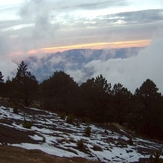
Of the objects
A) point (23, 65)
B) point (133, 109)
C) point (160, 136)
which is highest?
point (23, 65)

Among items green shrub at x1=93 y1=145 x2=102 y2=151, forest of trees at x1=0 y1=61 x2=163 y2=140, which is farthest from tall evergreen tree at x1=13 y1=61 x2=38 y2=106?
green shrub at x1=93 y1=145 x2=102 y2=151

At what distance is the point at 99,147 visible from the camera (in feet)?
65.5

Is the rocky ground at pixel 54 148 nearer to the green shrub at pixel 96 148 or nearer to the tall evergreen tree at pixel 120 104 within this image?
the green shrub at pixel 96 148

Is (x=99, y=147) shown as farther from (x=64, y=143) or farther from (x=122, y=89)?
(x=122, y=89)

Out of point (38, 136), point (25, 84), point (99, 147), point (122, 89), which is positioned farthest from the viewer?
point (122, 89)

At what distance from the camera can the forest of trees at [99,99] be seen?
1623 inches

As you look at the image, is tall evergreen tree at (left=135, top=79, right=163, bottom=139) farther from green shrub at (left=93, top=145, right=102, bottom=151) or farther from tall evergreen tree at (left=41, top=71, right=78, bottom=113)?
green shrub at (left=93, top=145, right=102, bottom=151)

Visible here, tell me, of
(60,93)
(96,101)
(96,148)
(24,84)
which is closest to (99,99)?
(96,101)

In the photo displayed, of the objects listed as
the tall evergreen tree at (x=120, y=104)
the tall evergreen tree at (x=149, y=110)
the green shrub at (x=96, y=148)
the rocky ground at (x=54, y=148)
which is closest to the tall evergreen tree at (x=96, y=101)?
the tall evergreen tree at (x=120, y=104)

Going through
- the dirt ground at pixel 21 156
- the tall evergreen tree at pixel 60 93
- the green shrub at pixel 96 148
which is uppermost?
the tall evergreen tree at pixel 60 93

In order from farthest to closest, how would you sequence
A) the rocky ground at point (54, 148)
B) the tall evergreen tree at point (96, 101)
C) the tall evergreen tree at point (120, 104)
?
the tall evergreen tree at point (96, 101) → the tall evergreen tree at point (120, 104) → the rocky ground at point (54, 148)

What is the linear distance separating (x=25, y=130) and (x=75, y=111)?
110ft

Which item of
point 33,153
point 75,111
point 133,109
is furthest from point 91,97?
point 33,153

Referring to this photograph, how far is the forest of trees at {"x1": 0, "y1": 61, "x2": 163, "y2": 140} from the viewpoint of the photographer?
41.2 meters
